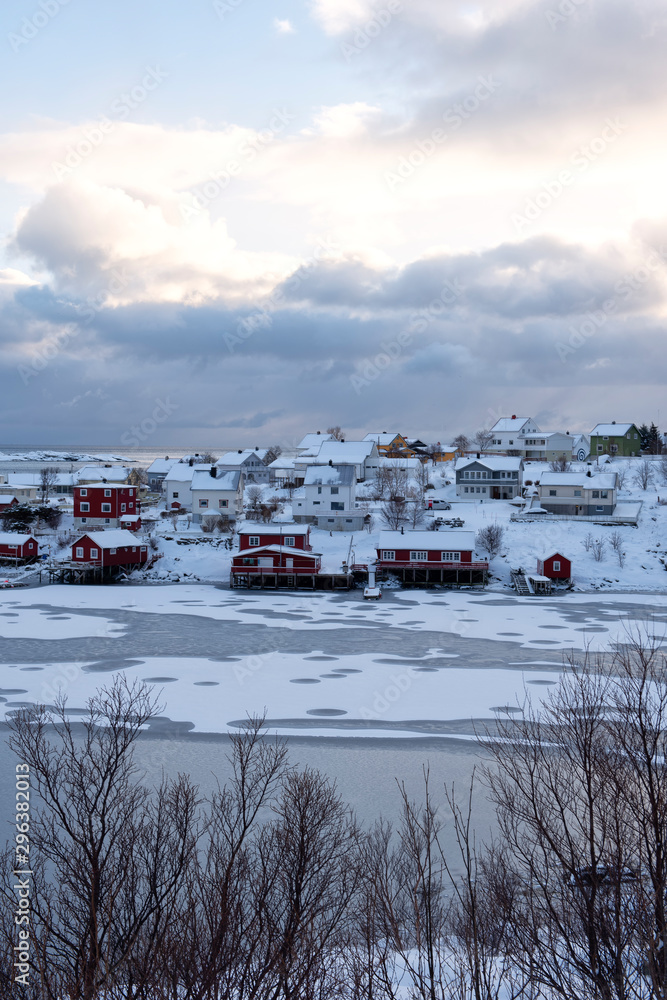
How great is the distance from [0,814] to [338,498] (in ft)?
A: 174

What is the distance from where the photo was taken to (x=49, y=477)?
94.7m

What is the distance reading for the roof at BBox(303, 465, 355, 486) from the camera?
68.8 metres

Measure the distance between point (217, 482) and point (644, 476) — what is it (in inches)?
1811

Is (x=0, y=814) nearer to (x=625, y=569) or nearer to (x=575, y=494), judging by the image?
(x=625, y=569)

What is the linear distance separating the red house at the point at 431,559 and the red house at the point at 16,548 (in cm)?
2947

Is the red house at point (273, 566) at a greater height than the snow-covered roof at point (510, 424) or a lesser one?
lesser

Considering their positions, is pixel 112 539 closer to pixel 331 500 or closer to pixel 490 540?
pixel 331 500

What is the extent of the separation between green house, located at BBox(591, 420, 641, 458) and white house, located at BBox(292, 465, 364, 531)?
50.7 metres

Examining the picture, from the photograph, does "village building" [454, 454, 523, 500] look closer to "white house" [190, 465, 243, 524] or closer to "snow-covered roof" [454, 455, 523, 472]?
"snow-covered roof" [454, 455, 523, 472]

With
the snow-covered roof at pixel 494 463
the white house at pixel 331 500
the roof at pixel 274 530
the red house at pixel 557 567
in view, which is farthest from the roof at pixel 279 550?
the snow-covered roof at pixel 494 463

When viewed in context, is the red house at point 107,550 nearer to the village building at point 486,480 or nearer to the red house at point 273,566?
the red house at point 273,566

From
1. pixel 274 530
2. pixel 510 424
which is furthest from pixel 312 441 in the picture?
pixel 274 530

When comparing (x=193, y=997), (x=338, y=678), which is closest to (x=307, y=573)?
(x=338, y=678)

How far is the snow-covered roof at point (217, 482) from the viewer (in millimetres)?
72938
